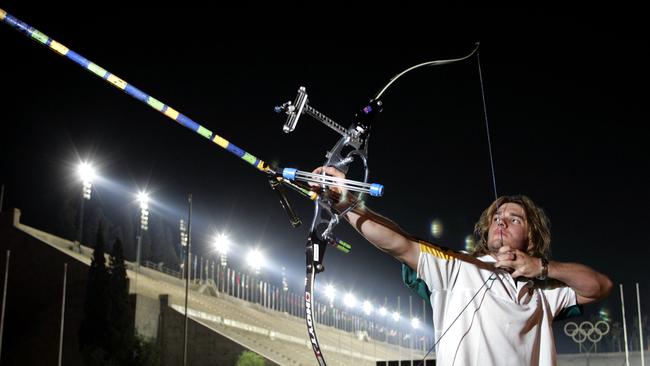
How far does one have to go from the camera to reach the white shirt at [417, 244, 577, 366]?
3879 millimetres

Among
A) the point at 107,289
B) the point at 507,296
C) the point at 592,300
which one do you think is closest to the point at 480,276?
the point at 507,296

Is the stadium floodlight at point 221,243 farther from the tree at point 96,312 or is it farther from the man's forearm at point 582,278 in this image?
the man's forearm at point 582,278

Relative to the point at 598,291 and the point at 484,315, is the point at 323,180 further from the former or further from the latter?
the point at 598,291

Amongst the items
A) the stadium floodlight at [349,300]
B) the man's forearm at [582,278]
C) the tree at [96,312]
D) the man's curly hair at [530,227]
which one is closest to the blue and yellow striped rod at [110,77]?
the man's curly hair at [530,227]

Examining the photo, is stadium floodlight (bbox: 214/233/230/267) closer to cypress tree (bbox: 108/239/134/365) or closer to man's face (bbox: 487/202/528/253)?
cypress tree (bbox: 108/239/134/365)

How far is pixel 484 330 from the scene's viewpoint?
3922 mm

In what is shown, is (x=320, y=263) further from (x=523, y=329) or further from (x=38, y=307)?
(x=38, y=307)

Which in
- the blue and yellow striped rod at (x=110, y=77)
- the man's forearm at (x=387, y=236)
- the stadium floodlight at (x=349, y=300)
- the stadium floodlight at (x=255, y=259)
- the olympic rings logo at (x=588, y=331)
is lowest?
the man's forearm at (x=387, y=236)

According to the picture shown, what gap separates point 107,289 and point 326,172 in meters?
32.7

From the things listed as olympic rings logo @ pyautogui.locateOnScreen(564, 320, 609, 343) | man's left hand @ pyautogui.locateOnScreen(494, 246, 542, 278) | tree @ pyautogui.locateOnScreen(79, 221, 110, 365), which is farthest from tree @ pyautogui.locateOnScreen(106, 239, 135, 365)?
man's left hand @ pyautogui.locateOnScreen(494, 246, 542, 278)

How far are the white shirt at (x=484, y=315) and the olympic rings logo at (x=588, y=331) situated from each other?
26219mm

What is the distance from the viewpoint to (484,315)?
3.97m

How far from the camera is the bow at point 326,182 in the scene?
4.27 metres

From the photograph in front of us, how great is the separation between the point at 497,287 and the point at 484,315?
20 centimetres
